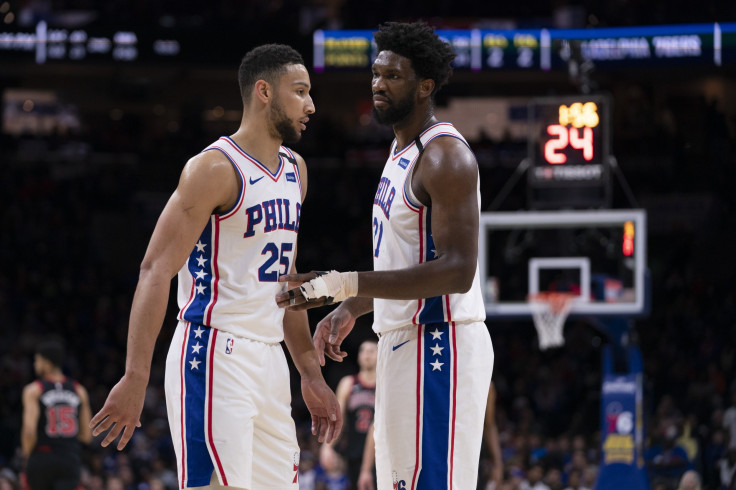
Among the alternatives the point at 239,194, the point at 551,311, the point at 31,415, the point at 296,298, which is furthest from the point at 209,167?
the point at 551,311

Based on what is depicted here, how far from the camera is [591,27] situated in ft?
53.5

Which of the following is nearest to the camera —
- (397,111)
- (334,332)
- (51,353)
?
(397,111)

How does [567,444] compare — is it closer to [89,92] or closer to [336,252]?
[336,252]

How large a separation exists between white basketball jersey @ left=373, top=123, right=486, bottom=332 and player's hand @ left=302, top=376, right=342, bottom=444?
19.2 inches

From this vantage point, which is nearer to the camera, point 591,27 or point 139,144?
point 591,27

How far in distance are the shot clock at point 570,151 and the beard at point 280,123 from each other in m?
7.54

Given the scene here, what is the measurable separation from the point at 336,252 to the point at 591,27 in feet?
20.5

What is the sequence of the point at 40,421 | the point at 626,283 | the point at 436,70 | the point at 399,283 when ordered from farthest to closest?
1. the point at 626,283
2. the point at 40,421
3. the point at 436,70
4. the point at 399,283

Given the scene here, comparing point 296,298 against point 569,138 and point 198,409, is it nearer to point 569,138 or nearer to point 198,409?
point 198,409

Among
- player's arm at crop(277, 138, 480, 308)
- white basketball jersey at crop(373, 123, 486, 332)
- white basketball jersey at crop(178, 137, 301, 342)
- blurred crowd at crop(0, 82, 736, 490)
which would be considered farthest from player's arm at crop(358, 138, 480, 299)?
blurred crowd at crop(0, 82, 736, 490)

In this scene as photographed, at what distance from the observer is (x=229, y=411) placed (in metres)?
4.29

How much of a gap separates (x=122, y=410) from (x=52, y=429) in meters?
5.80

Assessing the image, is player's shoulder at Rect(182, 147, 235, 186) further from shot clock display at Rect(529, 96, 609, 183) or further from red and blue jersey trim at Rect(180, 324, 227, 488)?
shot clock display at Rect(529, 96, 609, 183)

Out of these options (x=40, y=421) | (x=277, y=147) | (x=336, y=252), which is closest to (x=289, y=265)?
(x=277, y=147)
